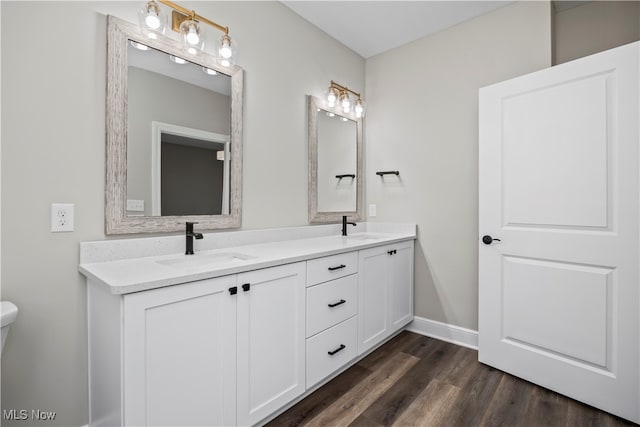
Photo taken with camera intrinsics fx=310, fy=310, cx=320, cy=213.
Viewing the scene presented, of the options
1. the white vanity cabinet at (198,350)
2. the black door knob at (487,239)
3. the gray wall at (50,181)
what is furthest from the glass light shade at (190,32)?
the black door knob at (487,239)

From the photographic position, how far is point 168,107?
1701mm

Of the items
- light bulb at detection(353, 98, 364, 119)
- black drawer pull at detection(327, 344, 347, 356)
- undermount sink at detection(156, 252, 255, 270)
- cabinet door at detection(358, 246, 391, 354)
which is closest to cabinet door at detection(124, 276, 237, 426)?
undermount sink at detection(156, 252, 255, 270)

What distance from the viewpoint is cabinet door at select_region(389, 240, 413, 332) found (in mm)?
2482

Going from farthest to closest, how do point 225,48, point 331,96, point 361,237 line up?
point 361,237 < point 331,96 < point 225,48

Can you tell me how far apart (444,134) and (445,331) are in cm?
167

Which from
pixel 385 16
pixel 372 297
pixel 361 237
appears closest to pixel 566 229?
pixel 372 297

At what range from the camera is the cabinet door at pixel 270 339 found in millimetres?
1406

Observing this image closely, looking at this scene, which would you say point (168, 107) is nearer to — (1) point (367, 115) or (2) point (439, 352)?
(1) point (367, 115)

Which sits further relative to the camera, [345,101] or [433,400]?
[345,101]

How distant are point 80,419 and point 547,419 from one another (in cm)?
231

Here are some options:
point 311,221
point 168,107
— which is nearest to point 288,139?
point 311,221

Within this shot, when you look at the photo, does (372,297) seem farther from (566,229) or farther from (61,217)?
(61,217)

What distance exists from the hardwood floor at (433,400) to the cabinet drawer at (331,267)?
0.68 meters

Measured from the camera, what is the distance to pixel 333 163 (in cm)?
277
